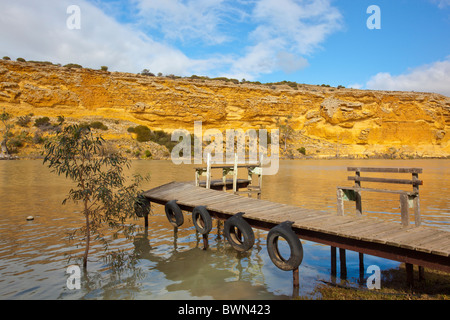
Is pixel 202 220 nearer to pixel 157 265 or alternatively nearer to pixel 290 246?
pixel 157 265

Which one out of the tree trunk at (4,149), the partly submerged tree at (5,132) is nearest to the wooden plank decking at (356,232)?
the tree trunk at (4,149)

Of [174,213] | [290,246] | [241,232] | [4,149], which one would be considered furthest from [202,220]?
[4,149]

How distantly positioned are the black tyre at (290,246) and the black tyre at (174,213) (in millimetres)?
3557

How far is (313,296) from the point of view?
5652 millimetres

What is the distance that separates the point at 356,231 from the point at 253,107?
209 ft

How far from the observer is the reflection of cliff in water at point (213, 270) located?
19.3 ft

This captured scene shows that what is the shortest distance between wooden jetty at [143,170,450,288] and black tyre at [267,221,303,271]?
22 centimetres

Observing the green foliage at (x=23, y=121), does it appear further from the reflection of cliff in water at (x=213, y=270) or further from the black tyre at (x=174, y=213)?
the reflection of cliff in water at (x=213, y=270)

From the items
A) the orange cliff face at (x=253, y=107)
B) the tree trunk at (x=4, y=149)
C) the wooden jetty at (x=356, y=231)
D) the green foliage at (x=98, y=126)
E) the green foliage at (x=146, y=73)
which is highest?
the green foliage at (x=146, y=73)

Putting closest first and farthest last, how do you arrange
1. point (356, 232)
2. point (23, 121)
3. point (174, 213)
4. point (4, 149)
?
point (356, 232) → point (174, 213) → point (4, 149) → point (23, 121)

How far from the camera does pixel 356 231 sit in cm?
548

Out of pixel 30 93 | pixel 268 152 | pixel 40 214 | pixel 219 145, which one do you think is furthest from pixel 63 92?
pixel 40 214

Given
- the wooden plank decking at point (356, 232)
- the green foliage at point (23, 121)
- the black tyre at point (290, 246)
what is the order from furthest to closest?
the green foliage at point (23, 121) < the black tyre at point (290, 246) < the wooden plank decking at point (356, 232)

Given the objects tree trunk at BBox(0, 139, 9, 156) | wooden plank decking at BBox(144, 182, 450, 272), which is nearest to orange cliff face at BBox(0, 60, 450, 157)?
tree trunk at BBox(0, 139, 9, 156)
